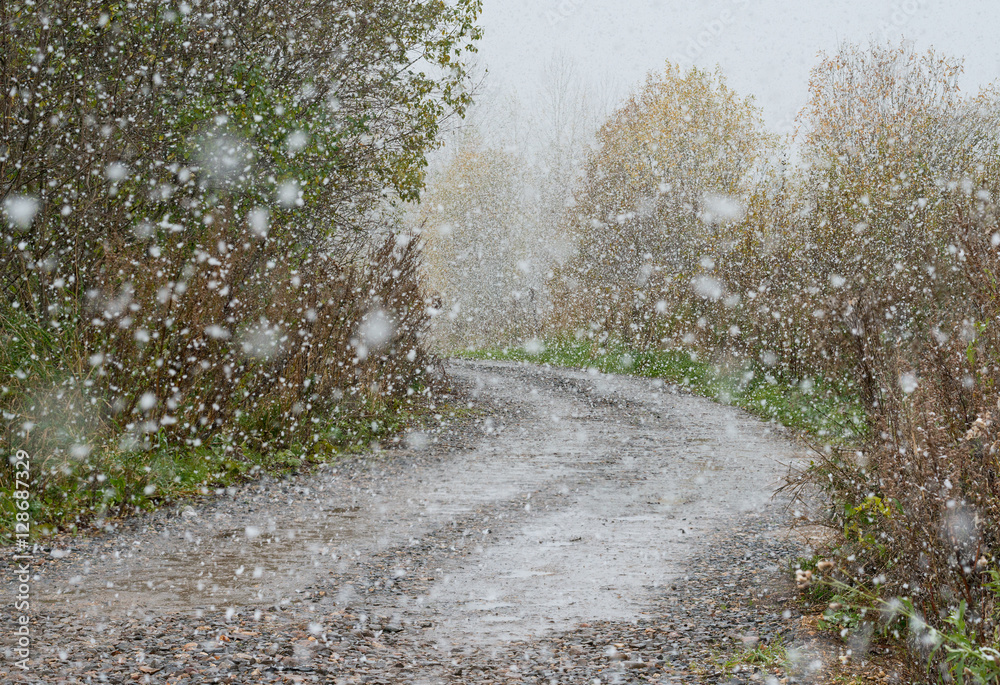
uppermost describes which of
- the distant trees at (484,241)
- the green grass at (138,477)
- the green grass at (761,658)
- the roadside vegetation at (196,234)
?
the distant trees at (484,241)

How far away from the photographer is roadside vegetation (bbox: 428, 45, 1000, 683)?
4.31 meters

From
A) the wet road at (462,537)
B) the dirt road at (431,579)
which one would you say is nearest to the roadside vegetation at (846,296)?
the dirt road at (431,579)

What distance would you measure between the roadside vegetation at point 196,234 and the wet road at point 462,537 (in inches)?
42.6

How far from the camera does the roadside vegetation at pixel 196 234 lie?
8820 mm

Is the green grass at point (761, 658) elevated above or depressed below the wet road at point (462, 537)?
below

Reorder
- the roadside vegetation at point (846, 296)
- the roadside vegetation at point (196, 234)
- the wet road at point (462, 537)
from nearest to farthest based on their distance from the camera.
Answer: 1. the roadside vegetation at point (846, 296)
2. the wet road at point (462, 537)
3. the roadside vegetation at point (196, 234)

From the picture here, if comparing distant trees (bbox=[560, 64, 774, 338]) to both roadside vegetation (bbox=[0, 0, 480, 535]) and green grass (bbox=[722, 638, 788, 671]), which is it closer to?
roadside vegetation (bbox=[0, 0, 480, 535])

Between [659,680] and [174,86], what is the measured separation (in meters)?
9.51

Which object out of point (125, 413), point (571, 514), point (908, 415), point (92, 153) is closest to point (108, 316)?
point (125, 413)

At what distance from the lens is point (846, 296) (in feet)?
22.4

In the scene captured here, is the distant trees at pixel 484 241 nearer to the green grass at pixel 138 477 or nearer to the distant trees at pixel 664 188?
the distant trees at pixel 664 188

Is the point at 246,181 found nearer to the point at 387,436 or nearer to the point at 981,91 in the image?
the point at 387,436

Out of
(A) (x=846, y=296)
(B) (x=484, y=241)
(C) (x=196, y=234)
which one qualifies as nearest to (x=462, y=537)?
(A) (x=846, y=296)

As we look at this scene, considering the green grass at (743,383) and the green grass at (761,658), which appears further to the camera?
the green grass at (743,383)
